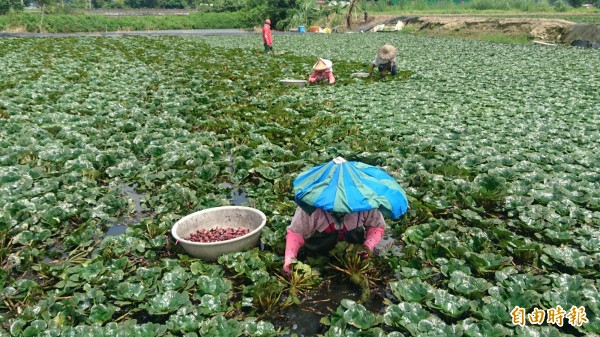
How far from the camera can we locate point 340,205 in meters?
3.59

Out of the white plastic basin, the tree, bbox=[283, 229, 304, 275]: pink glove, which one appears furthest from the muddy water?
the tree

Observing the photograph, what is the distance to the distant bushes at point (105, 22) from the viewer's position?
A: 39969 millimetres

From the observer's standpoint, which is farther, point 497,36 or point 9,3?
point 9,3

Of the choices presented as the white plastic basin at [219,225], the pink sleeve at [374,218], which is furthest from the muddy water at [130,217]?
the pink sleeve at [374,218]

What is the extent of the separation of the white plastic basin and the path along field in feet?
0.55

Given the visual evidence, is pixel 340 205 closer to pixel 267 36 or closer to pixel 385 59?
pixel 385 59

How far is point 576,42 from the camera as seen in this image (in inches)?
950

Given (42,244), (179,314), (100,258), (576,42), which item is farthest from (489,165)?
(576,42)

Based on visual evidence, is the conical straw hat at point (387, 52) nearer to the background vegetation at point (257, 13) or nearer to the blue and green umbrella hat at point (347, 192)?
the blue and green umbrella hat at point (347, 192)

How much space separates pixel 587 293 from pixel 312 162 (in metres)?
3.99

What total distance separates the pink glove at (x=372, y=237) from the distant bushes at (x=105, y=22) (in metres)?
45.2

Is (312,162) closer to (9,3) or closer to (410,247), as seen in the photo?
(410,247)

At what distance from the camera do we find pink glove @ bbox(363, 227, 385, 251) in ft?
13.9

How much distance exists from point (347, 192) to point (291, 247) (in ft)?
3.01
